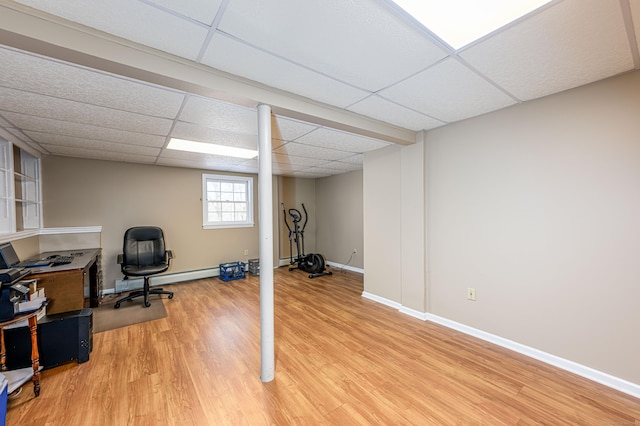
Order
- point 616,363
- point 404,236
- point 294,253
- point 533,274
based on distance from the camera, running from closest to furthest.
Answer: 1. point 616,363
2. point 533,274
3. point 404,236
4. point 294,253

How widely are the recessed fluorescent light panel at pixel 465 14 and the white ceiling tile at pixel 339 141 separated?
1501 mm

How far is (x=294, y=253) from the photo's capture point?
6.36 meters

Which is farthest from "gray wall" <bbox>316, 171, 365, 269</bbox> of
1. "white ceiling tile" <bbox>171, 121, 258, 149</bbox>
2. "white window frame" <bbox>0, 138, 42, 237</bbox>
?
"white window frame" <bbox>0, 138, 42, 237</bbox>

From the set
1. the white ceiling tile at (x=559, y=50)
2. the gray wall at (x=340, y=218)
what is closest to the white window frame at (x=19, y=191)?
the white ceiling tile at (x=559, y=50)

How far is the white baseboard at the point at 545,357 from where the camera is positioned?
72.1 inches

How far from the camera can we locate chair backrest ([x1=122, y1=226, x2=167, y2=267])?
3.85 metres

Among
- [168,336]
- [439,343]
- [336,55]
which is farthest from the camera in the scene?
[168,336]

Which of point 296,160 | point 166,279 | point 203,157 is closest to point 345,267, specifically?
point 296,160

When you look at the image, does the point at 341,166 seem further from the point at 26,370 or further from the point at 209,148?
the point at 26,370

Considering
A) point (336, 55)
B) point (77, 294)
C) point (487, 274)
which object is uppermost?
point (336, 55)

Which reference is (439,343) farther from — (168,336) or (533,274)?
(168,336)

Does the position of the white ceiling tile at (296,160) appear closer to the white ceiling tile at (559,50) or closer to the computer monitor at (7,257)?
the white ceiling tile at (559,50)

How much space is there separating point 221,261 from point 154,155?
2.41 m

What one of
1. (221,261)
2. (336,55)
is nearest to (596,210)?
(336,55)
